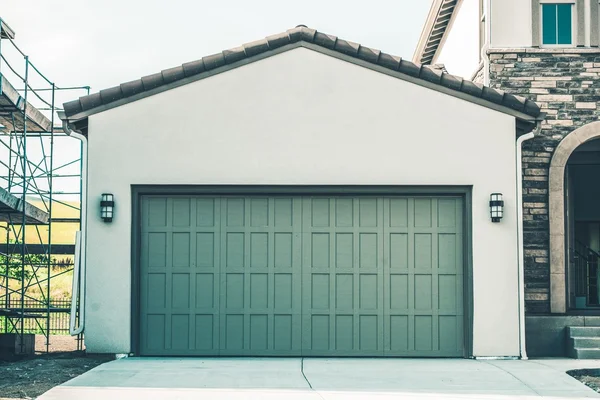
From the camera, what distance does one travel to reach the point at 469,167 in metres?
12.5

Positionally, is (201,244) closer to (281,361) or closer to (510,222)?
(281,361)

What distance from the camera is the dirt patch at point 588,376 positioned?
417 inches

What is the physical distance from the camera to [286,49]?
40.9ft

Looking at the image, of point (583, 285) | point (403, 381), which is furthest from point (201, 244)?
point (583, 285)

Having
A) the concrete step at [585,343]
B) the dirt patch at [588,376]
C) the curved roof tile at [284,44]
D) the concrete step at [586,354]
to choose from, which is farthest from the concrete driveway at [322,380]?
the curved roof tile at [284,44]

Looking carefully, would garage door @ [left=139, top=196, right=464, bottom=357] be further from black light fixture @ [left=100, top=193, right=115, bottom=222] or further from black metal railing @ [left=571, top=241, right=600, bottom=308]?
black metal railing @ [left=571, top=241, right=600, bottom=308]

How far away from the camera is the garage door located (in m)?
12.4

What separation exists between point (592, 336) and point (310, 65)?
19.1 ft

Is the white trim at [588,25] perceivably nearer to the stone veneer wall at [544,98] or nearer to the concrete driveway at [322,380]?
the stone veneer wall at [544,98]

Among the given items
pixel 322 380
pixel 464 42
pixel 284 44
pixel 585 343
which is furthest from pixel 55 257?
pixel 322 380

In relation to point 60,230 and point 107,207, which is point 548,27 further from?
point 60,230

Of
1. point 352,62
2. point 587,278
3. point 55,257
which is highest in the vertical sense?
point 352,62

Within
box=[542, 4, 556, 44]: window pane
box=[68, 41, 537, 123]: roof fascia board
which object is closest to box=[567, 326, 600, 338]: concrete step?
box=[68, 41, 537, 123]: roof fascia board

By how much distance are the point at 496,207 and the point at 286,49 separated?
148 inches
